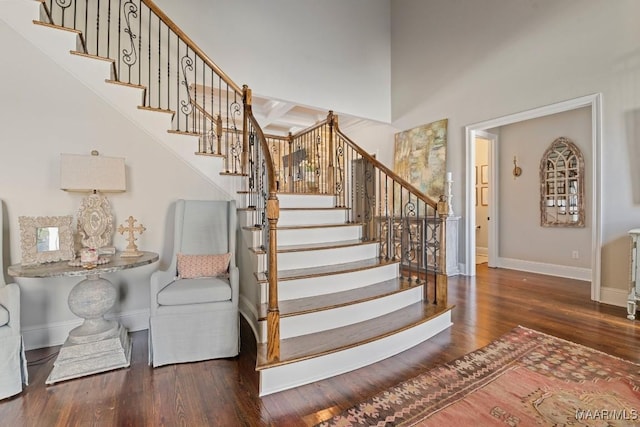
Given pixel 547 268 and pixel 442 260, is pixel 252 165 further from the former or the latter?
pixel 547 268

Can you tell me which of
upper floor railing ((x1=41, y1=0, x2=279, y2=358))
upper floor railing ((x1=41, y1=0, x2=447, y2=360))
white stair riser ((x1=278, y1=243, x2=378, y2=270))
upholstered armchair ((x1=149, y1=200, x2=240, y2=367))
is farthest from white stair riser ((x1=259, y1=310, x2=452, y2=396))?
upper floor railing ((x1=41, y1=0, x2=279, y2=358))

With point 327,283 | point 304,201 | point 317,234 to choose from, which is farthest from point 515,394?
point 304,201

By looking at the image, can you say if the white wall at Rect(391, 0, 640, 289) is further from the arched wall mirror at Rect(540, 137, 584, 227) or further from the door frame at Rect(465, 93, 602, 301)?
the arched wall mirror at Rect(540, 137, 584, 227)

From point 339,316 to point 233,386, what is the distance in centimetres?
91

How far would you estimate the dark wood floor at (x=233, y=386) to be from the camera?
170 centimetres

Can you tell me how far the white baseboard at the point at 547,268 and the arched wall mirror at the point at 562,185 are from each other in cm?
71

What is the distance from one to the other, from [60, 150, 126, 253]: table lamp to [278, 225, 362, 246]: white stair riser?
152 centimetres

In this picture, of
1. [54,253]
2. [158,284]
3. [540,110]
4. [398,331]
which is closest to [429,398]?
[398,331]

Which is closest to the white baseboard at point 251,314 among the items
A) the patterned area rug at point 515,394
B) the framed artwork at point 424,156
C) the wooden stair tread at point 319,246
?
the wooden stair tread at point 319,246

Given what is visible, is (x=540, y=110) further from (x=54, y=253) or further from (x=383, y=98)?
(x=54, y=253)

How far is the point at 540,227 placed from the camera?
5312mm

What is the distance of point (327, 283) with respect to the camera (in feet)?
8.87

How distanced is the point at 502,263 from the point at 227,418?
5.77 m

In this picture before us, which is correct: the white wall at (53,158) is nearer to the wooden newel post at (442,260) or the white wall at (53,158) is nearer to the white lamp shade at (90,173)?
the white lamp shade at (90,173)
